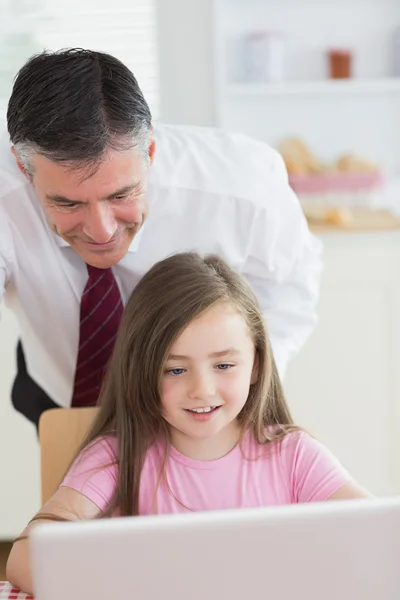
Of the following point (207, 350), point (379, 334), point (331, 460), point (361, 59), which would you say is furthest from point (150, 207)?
point (361, 59)

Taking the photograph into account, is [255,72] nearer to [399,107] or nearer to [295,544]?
[399,107]

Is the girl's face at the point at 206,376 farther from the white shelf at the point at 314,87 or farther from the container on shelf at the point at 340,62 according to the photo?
the container on shelf at the point at 340,62

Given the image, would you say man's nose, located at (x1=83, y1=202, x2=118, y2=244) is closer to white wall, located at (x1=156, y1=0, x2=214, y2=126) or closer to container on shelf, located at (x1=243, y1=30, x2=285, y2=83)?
white wall, located at (x1=156, y1=0, x2=214, y2=126)

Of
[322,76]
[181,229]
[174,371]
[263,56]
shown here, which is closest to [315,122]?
[322,76]

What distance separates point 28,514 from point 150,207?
1394mm

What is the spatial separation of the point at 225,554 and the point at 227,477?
564 mm

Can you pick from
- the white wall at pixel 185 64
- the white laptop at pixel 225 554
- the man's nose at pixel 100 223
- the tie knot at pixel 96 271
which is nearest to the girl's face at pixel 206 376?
the man's nose at pixel 100 223

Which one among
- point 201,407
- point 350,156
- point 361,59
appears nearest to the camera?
point 201,407

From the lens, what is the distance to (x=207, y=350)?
3.94 ft

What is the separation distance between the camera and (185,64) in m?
2.60

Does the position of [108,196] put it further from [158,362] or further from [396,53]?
[396,53]

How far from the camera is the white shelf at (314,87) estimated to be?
114 inches

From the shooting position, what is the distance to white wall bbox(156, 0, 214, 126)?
2574 mm

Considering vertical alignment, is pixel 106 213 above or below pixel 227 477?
above
